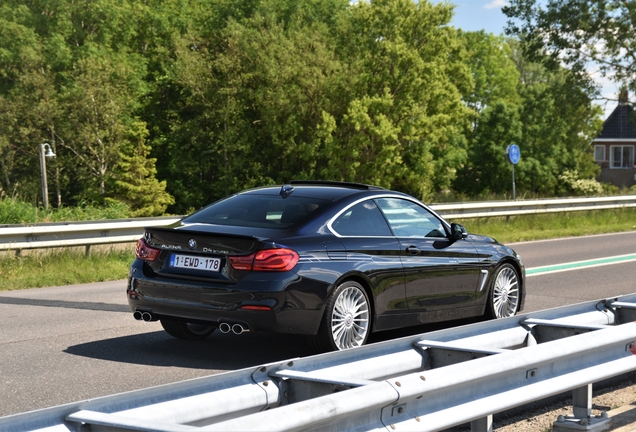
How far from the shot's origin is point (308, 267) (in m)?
7.37

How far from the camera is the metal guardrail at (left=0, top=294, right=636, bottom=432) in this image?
3.56 m

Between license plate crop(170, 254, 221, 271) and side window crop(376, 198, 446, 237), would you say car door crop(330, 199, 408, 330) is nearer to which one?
side window crop(376, 198, 446, 237)

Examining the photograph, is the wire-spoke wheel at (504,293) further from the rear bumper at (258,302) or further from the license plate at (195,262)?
the license plate at (195,262)

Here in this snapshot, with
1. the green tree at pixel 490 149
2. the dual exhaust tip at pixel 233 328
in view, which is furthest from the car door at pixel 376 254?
the green tree at pixel 490 149

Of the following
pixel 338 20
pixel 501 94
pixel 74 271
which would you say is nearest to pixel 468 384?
pixel 74 271

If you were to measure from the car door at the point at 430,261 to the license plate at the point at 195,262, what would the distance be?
5.92ft

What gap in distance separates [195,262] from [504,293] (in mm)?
3611

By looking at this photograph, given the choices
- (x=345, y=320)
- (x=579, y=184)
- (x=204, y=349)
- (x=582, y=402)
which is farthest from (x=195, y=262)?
(x=579, y=184)

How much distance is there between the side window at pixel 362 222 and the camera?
7.98 m

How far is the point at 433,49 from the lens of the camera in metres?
62.2

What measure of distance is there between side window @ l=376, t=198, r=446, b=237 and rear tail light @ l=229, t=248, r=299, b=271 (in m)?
1.51

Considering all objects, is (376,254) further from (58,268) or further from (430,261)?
(58,268)

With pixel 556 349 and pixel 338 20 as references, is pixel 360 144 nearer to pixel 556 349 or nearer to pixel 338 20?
pixel 338 20

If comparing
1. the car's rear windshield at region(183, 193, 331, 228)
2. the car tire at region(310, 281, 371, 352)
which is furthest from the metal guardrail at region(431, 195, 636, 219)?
the car tire at region(310, 281, 371, 352)
